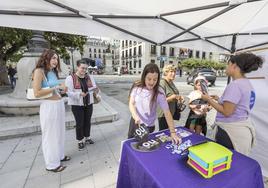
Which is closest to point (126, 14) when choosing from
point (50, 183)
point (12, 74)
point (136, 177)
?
point (136, 177)

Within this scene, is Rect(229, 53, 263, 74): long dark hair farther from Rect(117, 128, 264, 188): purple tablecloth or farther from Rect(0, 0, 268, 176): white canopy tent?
Rect(117, 128, 264, 188): purple tablecloth

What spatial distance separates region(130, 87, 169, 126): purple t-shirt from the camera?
2.09 metres

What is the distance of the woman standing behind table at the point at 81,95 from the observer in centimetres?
309

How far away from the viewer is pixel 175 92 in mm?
2793

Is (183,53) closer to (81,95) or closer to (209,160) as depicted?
(81,95)

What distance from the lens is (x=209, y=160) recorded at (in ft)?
3.98

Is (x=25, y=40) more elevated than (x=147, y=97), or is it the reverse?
(x=25, y=40)

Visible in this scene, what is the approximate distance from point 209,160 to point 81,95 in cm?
239

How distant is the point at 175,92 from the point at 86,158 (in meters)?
1.99

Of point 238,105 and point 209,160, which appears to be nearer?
point 209,160

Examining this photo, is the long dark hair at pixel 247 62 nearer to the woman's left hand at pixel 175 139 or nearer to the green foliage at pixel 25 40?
the woman's left hand at pixel 175 139

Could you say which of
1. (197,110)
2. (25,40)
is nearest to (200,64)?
(25,40)

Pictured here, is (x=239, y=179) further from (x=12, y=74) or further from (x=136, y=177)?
(x=12, y=74)

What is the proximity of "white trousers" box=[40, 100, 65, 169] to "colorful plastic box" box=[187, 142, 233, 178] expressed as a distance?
1.97 m
